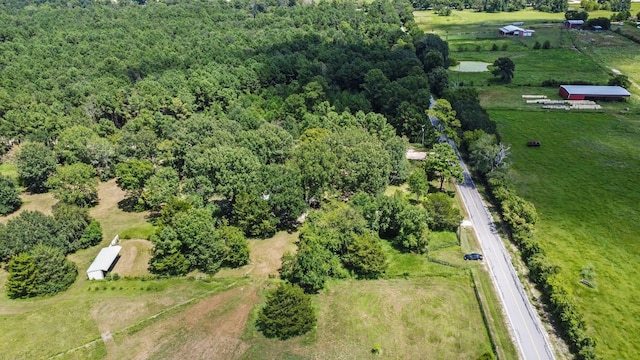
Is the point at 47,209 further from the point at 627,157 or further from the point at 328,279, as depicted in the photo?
the point at 627,157

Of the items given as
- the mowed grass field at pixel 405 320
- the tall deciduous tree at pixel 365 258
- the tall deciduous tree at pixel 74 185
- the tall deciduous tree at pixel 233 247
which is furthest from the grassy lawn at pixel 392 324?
the tall deciduous tree at pixel 74 185

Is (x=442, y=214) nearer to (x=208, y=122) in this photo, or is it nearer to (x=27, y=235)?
(x=208, y=122)

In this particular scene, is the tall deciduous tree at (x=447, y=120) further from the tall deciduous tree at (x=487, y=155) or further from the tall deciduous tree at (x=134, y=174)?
the tall deciduous tree at (x=134, y=174)

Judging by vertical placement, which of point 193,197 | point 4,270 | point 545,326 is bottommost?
point 545,326

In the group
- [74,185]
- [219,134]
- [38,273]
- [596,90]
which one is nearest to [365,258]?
[219,134]

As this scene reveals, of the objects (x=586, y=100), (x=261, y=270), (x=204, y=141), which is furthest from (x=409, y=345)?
(x=586, y=100)
